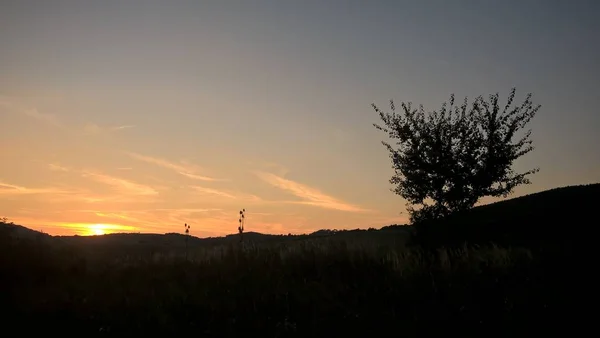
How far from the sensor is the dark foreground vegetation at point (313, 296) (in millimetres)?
9023

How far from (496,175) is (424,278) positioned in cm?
1708

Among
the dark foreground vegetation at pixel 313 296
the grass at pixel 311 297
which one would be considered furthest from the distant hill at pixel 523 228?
the grass at pixel 311 297

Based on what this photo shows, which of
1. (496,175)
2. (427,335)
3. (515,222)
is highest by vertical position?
(496,175)

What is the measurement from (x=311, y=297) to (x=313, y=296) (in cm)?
5

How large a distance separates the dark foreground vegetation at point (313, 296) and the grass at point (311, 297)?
3cm

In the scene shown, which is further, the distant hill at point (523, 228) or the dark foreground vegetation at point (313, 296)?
the distant hill at point (523, 228)

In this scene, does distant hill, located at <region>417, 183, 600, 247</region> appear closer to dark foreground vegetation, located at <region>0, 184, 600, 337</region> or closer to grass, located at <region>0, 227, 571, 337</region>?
dark foreground vegetation, located at <region>0, 184, 600, 337</region>

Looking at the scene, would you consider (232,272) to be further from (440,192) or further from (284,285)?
(440,192)

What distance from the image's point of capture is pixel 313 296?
35.7 ft

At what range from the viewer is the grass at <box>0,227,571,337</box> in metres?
9.05

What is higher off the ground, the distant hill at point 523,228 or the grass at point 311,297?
the distant hill at point 523,228

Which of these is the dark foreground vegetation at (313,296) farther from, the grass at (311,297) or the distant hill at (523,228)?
the distant hill at (523,228)

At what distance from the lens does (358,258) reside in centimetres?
1442

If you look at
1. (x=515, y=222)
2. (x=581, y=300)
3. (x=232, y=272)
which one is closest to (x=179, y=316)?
(x=232, y=272)
